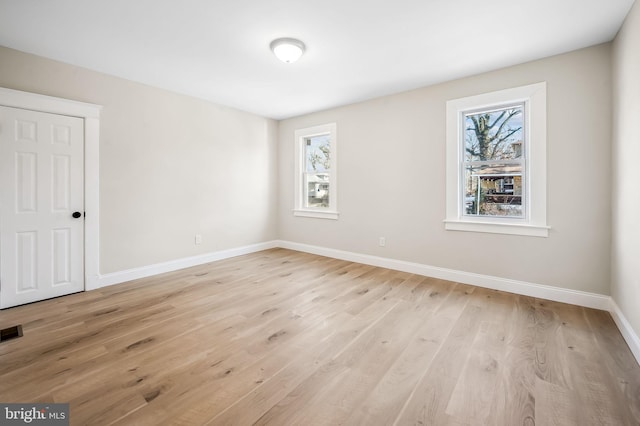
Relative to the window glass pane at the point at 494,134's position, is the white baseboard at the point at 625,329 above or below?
below

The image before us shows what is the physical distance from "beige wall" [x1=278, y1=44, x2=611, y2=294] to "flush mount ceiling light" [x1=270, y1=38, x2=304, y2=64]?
1884 millimetres

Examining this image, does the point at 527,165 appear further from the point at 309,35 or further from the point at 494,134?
the point at 309,35

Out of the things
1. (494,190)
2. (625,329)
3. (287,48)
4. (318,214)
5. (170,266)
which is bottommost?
(625,329)

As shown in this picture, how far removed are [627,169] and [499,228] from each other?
1230 millimetres

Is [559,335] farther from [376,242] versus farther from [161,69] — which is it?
[161,69]

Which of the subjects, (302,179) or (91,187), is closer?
(91,187)

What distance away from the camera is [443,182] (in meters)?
3.76

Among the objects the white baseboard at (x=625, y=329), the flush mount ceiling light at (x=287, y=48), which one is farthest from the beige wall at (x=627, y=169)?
the flush mount ceiling light at (x=287, y=48)

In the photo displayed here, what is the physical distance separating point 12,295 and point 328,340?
11.0 ft

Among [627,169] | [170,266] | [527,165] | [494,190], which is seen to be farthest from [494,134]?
[170,266]

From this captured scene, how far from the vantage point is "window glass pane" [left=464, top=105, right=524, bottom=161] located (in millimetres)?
3327

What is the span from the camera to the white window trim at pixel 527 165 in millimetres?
3066

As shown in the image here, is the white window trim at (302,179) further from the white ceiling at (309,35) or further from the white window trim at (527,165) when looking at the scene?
the white window trim at (527,165)

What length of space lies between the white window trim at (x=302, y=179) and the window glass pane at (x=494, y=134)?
82.4 inches
